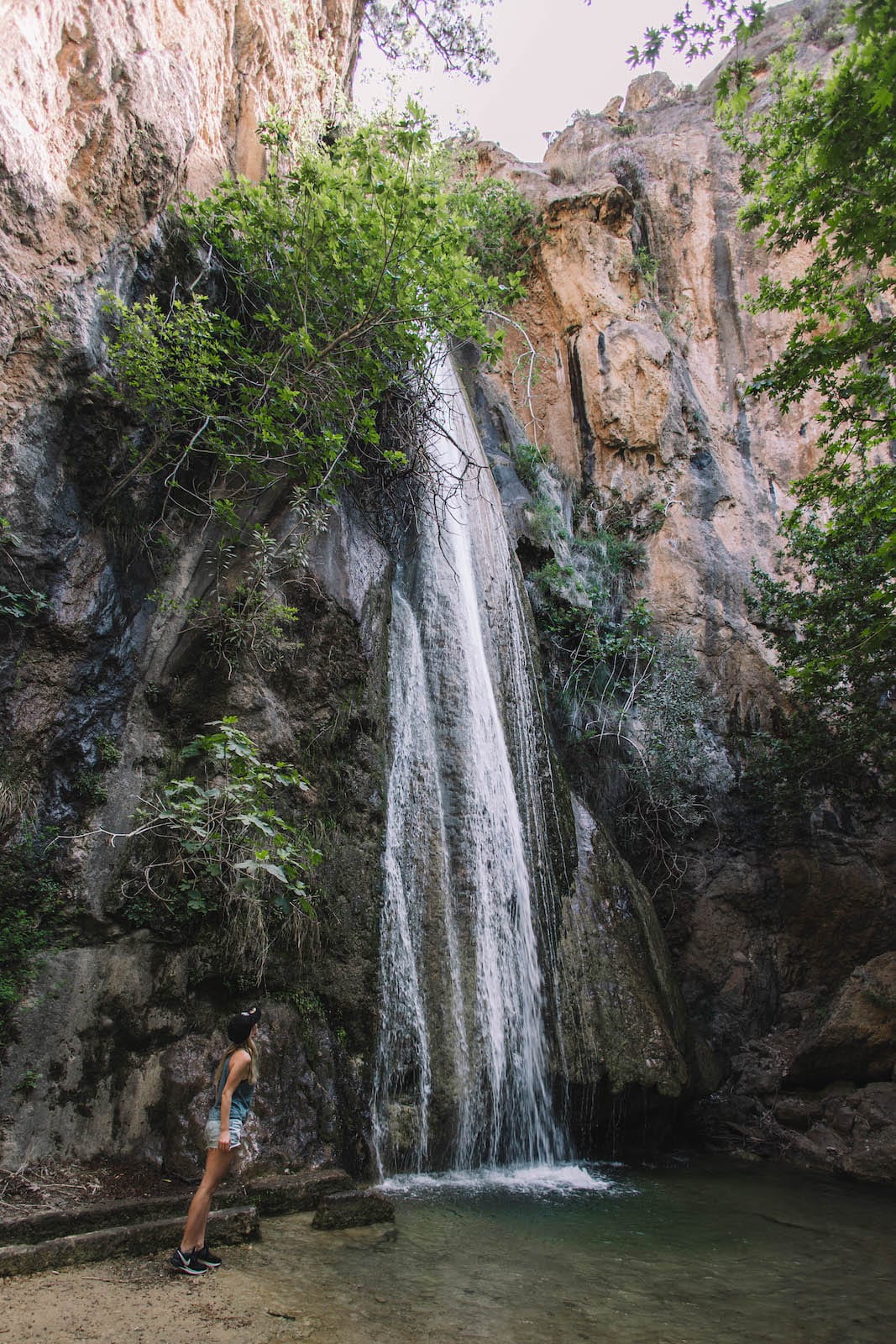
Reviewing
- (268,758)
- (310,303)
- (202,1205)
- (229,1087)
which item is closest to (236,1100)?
(229,1087)

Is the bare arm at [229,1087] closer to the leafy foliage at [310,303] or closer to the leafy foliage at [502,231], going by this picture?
the leafy foliage at [310,303]

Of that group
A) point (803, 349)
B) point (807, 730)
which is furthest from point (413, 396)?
point (807, 730)

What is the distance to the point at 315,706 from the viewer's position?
6.90 meters

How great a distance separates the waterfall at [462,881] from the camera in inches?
251

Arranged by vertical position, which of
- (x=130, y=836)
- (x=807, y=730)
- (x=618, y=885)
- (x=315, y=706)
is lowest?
(x=130, y=836)

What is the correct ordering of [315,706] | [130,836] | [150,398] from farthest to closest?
[315,706] < [150,398] < [130,836]

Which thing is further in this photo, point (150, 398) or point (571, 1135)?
point (571, 1135)

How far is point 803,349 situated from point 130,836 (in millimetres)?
7483

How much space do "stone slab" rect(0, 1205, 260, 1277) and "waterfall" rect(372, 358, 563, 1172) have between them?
6.19 feet

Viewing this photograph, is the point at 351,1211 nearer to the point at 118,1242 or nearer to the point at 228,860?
the point at 118,1242

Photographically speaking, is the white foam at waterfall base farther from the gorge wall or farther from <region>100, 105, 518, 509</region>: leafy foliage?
<region>100, 105, 518, 509</region>: leafy foliage

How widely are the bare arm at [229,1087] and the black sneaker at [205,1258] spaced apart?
1.55 feet

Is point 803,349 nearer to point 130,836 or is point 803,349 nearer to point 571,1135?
point 130,836

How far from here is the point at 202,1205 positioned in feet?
11.9
